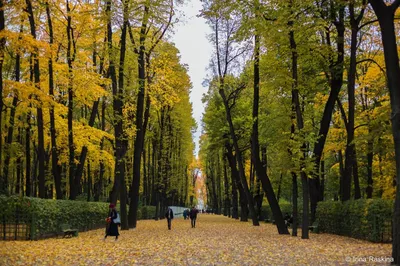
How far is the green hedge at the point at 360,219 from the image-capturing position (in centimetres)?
1650

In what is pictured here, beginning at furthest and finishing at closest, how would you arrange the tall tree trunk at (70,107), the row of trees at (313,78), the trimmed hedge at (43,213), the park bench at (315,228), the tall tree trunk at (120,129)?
the park bench at (315,228), the tall tree trunk at (70,107), the tall tree trunk at (120,129), the trimmed hedge at (43,213), the row of trees at (313,78)

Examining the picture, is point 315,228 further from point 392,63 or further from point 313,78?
point 392,63

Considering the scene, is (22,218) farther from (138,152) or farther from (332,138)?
(332,138)

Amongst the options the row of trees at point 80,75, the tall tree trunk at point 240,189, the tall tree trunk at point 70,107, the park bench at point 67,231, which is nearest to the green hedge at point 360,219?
the row of trees at point 80,75

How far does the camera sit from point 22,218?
1712 cm

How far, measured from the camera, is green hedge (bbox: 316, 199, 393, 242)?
16.5 m

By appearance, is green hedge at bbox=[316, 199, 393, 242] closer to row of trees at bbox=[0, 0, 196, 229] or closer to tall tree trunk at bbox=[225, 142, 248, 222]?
row of trees at bbox=[0, 0, 196, 229]

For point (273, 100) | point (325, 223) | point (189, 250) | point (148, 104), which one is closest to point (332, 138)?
point (273, 100)

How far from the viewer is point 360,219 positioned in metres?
18.1

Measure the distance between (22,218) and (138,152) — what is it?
9027mm

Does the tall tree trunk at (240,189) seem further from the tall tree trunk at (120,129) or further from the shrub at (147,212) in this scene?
the tall tree trunk at (120,129)

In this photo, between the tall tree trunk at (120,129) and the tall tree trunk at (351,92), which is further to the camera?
the tall tree trunk at (120,129)

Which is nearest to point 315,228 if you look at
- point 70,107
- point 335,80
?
point 335,80

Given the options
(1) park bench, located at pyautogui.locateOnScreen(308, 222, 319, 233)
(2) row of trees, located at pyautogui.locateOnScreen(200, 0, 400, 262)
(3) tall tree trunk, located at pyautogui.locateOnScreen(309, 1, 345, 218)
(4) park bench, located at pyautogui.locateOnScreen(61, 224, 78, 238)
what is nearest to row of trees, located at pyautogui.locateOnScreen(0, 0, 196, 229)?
(4) park bench, located at pyautogui.locateOnScreen(61, 224, 78, 238)
